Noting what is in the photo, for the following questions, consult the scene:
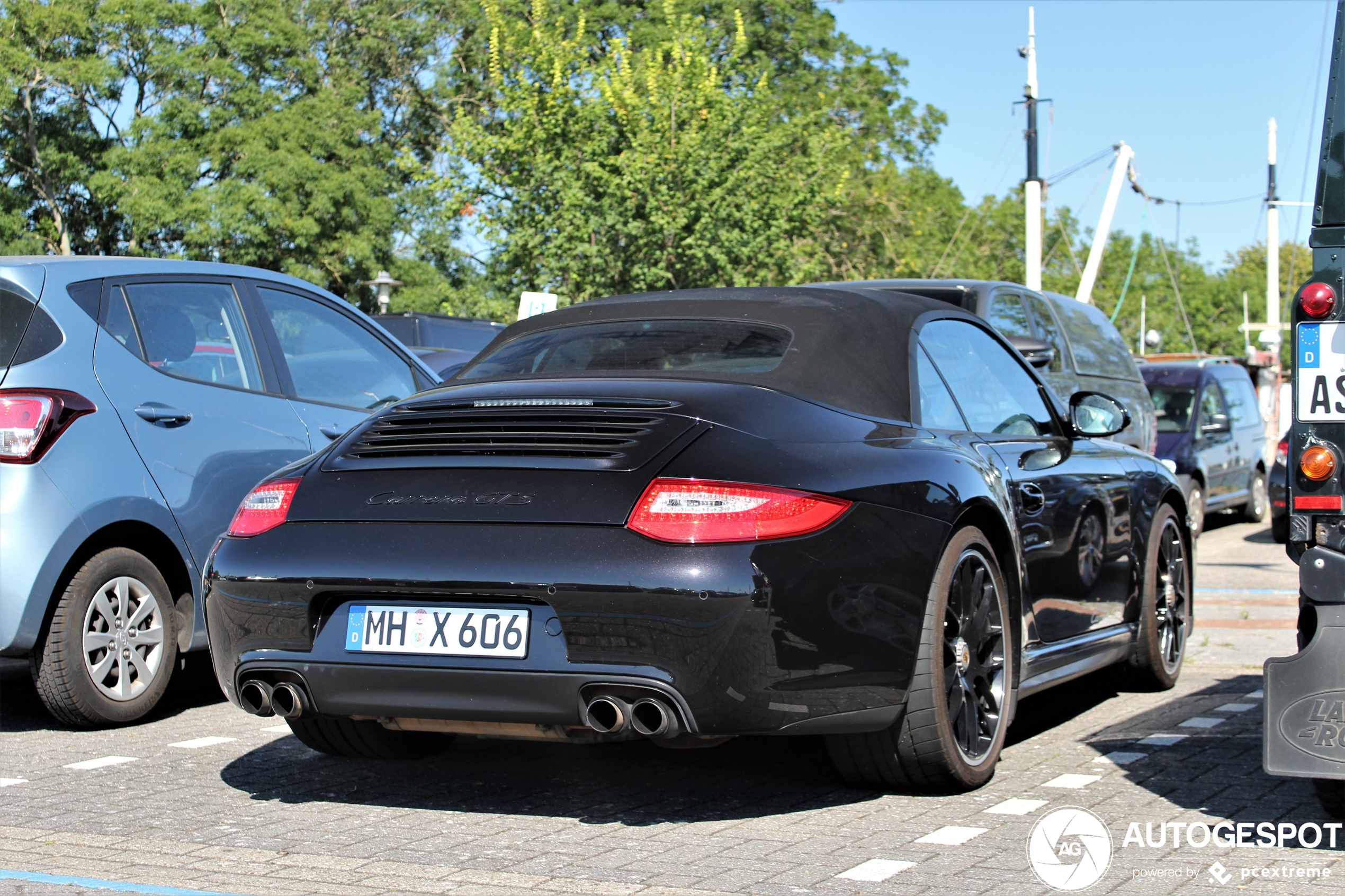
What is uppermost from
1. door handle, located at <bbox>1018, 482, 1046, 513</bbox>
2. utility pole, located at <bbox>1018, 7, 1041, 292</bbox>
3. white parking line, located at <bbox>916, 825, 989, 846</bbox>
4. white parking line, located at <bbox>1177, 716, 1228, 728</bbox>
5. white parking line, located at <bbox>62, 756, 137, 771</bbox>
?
utility pole, located at <bbox>1018, 7, 1041, 292</bbox>

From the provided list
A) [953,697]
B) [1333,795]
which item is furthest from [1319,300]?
[953,697]

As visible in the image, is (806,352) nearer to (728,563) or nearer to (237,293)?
(728,563)

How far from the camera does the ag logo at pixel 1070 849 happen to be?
3.62 m

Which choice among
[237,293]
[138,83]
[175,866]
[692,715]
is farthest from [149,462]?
[138,83]

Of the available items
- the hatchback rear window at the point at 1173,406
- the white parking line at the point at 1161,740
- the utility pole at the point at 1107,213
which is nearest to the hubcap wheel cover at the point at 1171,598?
the white parking line at the point at 1161,740

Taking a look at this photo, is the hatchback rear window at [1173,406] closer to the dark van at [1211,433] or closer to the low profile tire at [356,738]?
the dark van at [1211,433]

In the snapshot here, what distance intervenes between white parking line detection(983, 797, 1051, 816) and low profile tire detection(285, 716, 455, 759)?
1725mm

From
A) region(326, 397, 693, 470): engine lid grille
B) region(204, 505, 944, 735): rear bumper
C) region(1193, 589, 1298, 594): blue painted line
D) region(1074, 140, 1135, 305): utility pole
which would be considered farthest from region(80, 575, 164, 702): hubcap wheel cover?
region(1074, 140, 1135, 305): utility pole

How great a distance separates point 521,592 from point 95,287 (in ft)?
9.88

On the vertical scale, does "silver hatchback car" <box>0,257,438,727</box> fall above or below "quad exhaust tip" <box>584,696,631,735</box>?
above

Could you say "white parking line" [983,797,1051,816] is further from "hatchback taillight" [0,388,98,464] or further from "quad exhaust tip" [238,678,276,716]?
"hatchback taillight" [0,388,98,464]

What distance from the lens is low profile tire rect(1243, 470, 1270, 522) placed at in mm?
18641

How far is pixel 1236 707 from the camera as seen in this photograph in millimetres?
6055

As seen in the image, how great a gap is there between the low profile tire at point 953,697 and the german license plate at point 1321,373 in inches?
39.6
